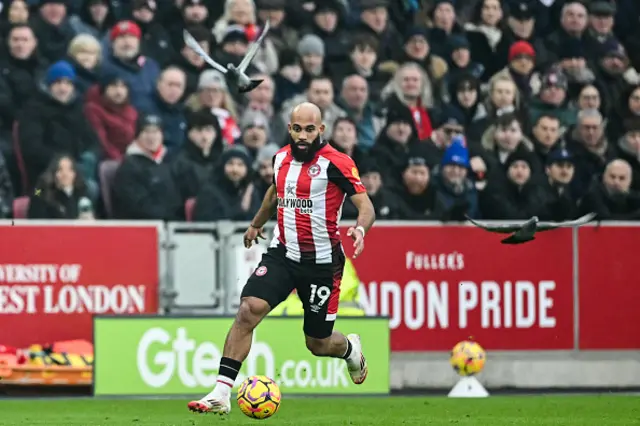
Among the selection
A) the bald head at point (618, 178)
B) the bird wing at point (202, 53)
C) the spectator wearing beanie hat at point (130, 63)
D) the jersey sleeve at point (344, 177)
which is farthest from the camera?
the bald head at point (618, 178)

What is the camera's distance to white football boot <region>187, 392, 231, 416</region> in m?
9.45

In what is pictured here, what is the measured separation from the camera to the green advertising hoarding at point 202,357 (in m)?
14.1

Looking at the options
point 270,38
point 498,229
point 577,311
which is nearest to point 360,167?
point 270,38

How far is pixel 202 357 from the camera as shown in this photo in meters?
14.4

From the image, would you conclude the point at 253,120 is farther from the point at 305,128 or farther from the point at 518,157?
the point at 305,128

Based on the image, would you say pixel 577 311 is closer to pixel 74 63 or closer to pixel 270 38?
pixel 270 38

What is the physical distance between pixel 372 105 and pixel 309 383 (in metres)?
4.18

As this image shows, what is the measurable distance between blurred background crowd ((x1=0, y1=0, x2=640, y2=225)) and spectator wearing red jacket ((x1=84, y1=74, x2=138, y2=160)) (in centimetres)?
2

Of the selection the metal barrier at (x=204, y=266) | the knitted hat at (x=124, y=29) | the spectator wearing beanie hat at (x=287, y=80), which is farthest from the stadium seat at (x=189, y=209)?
the knitted hat at (x=124, y=29)

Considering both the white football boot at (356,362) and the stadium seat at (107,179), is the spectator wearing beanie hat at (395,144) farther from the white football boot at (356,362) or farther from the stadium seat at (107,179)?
the white football boot at (356,362)

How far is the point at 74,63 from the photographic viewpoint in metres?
16.0

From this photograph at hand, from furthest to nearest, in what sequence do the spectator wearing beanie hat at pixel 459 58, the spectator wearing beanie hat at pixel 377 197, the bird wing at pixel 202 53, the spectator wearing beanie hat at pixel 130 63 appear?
the spectator wearing beanie hat at pixel 459 58 → the spectator wearing beanie hat at pixel 130 63 → the spectator wearing beanie hat at pixel 377 197 → the bird wing at pixel 202 53

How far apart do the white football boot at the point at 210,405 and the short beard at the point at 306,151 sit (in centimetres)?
190

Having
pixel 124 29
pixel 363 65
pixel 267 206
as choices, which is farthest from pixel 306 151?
pixel 363 65
